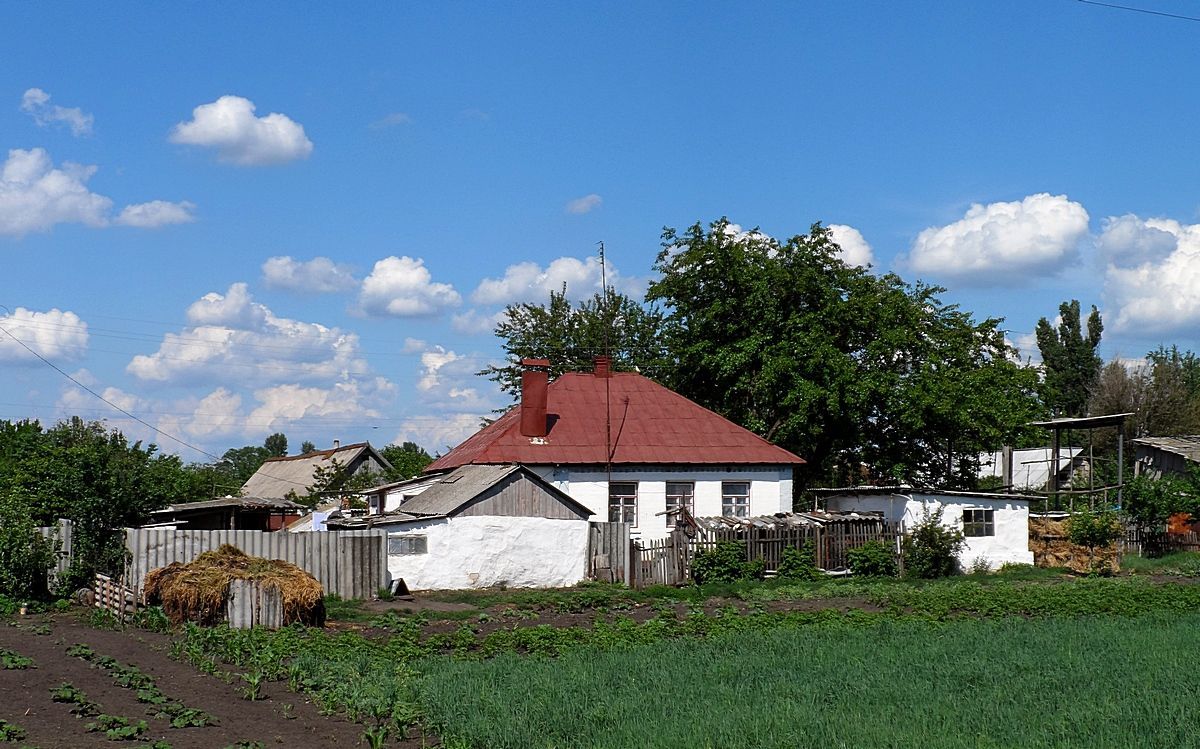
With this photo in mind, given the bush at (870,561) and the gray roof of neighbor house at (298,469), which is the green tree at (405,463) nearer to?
the gray roof of neighbor house at (298,469)

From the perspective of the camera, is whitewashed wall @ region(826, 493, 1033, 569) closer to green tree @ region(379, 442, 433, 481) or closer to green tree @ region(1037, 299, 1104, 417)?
green tree @ region(379, 442, 433, 481)

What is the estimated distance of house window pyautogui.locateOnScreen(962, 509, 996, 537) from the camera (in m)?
33.7

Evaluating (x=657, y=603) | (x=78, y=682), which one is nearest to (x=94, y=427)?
(x=657, y=603)

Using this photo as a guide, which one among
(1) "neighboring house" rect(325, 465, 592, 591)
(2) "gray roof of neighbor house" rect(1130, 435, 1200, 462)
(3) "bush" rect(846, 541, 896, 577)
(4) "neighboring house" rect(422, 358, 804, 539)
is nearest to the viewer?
(1) "neighboring house" rect(325, 465, 592, 591)

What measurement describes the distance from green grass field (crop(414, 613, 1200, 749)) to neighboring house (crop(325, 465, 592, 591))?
11457 millimetres

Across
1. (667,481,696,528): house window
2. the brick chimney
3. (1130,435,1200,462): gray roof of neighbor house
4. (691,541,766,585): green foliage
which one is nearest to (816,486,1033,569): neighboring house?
(667,481,696,528): house window

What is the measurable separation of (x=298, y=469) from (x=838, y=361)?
117ft

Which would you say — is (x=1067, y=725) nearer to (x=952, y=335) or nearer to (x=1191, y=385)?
(x=952, y=335)

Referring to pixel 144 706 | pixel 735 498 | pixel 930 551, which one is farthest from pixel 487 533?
pixel 144 706

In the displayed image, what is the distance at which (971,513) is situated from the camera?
33.7 m

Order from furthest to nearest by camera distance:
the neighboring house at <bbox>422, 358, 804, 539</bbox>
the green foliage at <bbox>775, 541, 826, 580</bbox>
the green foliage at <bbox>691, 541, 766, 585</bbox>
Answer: the neighboring house at <bbox>422, 358, 804, 539</bbox> → the green foliage at <bbox>775, 541, 826, 580</bbox> → the green foliage at <bbox>691, 541, 766, 585</bbox>

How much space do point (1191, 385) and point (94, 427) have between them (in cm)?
9466

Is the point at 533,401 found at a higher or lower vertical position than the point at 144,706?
higher

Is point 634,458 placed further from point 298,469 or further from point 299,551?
point 298,469
